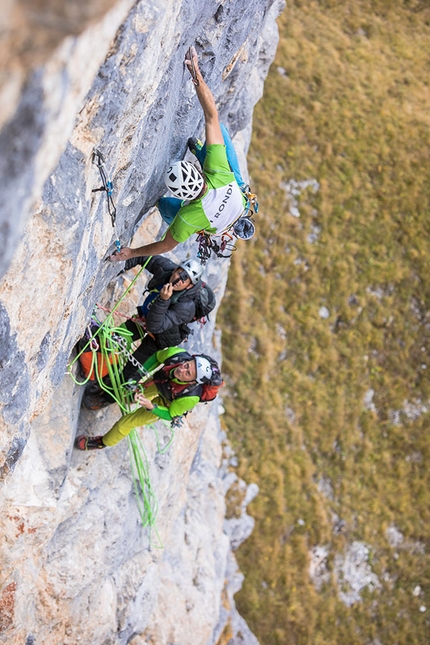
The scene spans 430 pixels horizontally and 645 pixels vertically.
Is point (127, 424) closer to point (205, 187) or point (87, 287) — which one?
point (87, 287)

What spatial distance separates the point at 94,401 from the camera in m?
8.99

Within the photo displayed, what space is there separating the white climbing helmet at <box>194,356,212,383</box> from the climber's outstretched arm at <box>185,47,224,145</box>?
316cm

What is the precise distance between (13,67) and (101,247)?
148 inches

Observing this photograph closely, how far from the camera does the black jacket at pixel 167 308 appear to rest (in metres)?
7.91

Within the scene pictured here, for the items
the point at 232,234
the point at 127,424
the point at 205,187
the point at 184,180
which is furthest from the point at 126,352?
the point at 184,180

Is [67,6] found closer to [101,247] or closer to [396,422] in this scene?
[101,247]

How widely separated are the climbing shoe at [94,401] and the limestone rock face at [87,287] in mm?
208

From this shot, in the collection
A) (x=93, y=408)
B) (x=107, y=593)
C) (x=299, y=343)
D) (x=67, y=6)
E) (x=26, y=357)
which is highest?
(x=67, y=6)

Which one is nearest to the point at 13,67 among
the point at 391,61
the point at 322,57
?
the point at 322,57

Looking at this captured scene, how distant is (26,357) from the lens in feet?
15.8

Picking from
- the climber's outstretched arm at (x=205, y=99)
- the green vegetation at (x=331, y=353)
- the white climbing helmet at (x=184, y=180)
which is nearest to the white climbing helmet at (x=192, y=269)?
the white climbing helmet at (x=184, y=180)

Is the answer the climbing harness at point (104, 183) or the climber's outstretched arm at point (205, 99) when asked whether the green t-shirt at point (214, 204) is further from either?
the climbing harness at point (104, 183)

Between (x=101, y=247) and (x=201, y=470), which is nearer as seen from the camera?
(x=101, y=247)

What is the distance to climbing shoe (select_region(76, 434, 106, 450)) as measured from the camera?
864cm
